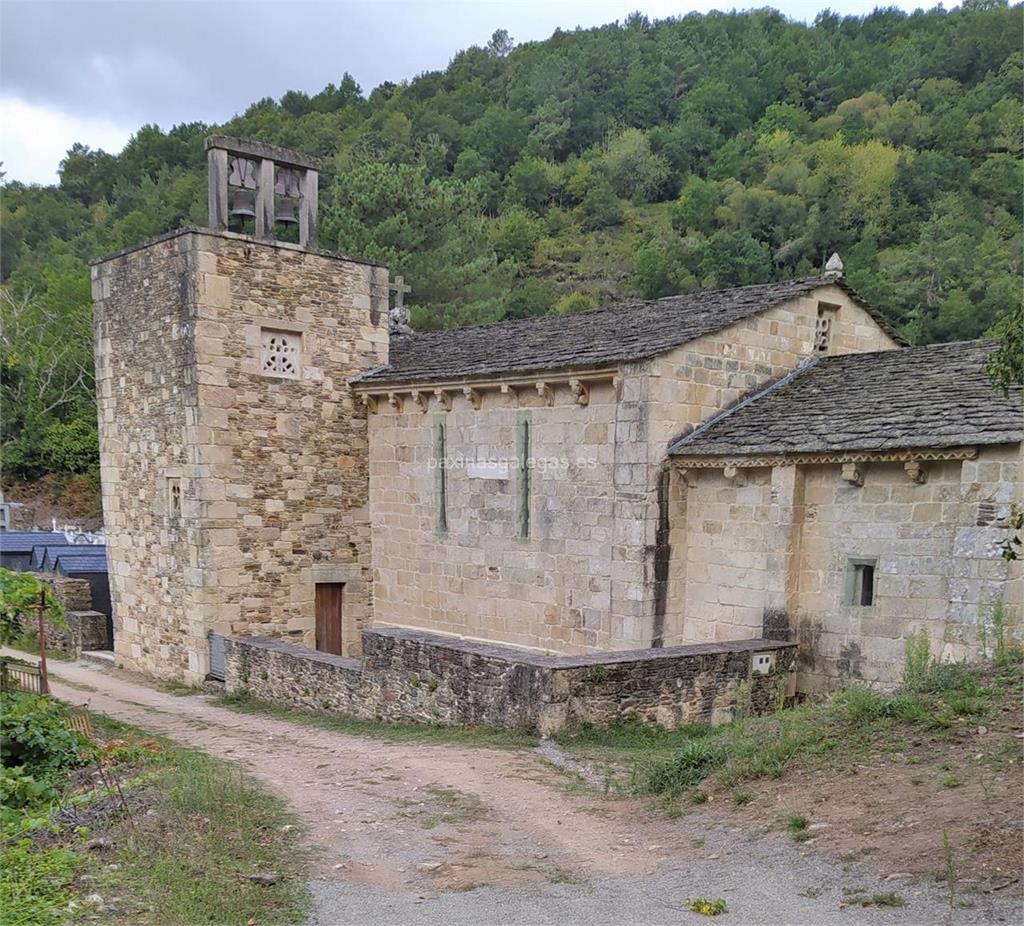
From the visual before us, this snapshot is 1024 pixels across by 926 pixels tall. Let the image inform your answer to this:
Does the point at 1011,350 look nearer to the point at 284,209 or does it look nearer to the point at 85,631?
the point at 284,209

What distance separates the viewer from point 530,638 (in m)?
12.7

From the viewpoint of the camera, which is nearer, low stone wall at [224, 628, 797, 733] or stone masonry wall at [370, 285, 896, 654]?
low stone wall at [224, 628, 797, 733]

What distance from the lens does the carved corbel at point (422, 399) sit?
1405 cm

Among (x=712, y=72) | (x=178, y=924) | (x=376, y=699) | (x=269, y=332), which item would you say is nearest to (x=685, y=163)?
(x=712, y=72)

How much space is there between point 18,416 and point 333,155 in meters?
26.5

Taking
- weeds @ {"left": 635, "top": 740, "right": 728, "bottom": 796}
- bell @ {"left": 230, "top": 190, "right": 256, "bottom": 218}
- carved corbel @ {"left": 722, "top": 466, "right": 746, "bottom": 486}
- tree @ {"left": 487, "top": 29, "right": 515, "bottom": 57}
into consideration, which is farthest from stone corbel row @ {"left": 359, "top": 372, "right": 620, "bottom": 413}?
tree @ {"left": 487, "top": 29, "right": 515, "bottom": 57}

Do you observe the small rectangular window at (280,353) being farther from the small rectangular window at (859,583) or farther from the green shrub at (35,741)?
the small rectangular window at (859,583)

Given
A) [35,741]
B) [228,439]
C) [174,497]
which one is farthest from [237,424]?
[35,741]

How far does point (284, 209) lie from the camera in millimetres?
14867

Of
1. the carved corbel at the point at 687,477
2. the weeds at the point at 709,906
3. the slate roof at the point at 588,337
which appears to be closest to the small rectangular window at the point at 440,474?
the slate roof at the point at 588,337

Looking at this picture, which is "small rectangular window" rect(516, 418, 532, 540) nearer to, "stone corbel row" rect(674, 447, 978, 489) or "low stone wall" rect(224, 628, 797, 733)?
"stone corbel row" rect(674, 447, 978, 489)

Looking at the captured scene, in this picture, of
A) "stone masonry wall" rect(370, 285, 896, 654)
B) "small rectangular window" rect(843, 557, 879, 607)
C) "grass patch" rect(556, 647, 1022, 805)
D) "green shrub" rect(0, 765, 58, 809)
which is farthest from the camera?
"stone masonry wall" rect(370, 285, 896, 654)

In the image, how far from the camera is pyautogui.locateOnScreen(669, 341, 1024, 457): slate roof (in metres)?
9.16

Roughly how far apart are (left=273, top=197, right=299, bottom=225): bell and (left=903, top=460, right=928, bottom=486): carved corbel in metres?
10.4
